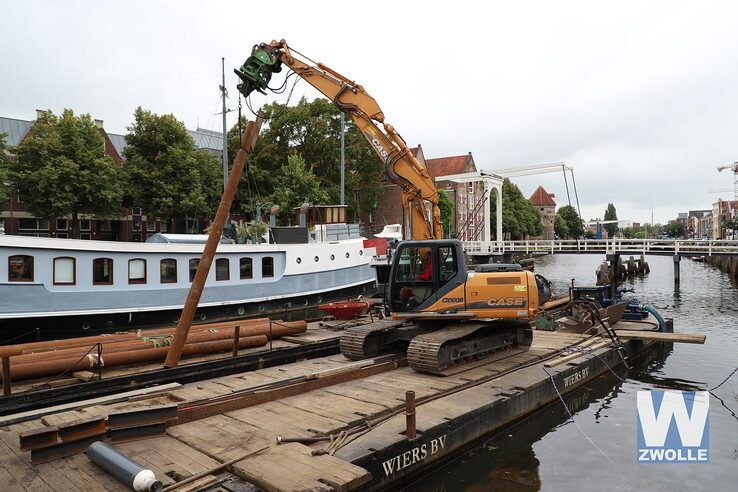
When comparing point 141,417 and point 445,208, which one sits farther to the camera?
point 445,208

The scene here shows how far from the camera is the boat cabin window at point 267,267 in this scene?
23.8 metres

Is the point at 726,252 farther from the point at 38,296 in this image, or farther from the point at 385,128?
the point at 38,296

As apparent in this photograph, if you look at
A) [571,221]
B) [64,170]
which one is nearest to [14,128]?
[64,170]

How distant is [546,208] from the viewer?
139 meters

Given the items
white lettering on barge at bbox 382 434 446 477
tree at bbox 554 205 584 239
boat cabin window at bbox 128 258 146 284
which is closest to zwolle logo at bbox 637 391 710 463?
white lettering on barge at bbox 382 434 446 477

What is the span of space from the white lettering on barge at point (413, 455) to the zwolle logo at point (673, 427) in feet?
13.4

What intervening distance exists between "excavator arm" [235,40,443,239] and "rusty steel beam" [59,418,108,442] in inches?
402

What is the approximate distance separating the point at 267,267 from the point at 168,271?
195 inches

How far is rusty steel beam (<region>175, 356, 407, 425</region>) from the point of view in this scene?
7602 millimetres

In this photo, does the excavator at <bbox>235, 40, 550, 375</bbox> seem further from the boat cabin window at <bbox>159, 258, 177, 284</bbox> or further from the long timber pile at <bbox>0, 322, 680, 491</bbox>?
the boat cabin window at <bbox>159, 258, 177, 284</bbox>

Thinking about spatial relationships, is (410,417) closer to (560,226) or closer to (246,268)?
(246,268)

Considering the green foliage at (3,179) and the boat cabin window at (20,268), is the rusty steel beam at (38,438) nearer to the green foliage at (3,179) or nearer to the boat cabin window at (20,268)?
the boat cabin window at (20,268)

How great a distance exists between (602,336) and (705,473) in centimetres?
683

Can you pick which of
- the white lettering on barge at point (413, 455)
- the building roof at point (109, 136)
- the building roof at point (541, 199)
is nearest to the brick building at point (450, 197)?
the building roof at point (109, 136)
